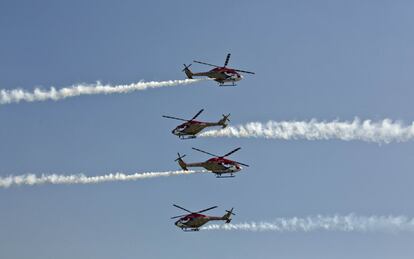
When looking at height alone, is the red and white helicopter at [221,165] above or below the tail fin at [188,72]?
below

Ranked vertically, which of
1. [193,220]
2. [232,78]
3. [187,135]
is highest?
[232,78]

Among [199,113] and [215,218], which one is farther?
[215,218]

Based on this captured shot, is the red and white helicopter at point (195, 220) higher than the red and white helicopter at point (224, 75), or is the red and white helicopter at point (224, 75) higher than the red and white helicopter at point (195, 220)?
the red and white helicopter at point (224, 75)

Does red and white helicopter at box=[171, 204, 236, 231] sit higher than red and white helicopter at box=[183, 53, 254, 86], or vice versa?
red and white helicopter at box=[183, 53, 254, 86]

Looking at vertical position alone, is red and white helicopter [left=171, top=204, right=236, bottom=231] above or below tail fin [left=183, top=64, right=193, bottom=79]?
below

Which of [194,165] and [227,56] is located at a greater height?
[227,56]

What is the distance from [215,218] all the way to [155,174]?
686 inches

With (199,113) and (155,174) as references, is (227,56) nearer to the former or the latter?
(199,113)

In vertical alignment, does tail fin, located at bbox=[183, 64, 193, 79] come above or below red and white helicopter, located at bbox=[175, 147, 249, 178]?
above

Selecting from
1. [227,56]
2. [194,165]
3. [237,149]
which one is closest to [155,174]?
[194,165]

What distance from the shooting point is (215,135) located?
13875cm

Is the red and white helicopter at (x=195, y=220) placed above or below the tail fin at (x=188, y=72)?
below

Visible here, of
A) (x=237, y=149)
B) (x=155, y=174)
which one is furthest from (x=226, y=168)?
(x=155, y=174)

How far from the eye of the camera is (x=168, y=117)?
440 ft
